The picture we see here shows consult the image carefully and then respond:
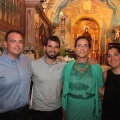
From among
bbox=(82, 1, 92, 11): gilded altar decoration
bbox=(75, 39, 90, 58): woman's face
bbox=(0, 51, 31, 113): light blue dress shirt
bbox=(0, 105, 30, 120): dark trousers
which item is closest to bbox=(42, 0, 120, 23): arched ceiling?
bbox=(82, 1, 92, 11): gilded altar decoration

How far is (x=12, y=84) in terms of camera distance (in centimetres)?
268

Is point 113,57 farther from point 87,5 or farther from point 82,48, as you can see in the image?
point 87,5

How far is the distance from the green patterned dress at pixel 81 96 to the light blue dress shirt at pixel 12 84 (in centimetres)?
71

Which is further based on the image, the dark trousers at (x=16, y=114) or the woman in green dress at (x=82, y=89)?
the woman in green dress at (x=82, y=89)

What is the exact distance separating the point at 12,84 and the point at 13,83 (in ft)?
0.06

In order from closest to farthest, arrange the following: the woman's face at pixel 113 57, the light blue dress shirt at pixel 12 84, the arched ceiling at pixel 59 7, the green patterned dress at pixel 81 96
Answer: the light blue dress shirt at pixel 12 84 < the green patterned dress at pixel 81 96 < the woman's face at pixel 113 57 < the arched ceiling at pixel 59 7

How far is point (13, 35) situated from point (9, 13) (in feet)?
14.8

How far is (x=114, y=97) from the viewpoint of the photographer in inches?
116

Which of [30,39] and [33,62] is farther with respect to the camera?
[30,39]

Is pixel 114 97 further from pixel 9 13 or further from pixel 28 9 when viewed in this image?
pixel 28 9

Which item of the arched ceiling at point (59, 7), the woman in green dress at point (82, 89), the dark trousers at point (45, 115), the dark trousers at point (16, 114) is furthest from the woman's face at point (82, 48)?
the arched ceiling at point (59, 7)

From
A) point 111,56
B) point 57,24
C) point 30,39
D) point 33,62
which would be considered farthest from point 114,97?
point 57,24

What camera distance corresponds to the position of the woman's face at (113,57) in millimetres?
3092

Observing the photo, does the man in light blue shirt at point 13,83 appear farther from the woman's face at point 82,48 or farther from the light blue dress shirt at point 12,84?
the woman's face at point 82,48
